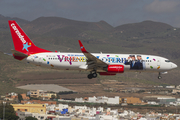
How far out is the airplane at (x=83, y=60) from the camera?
230 ft

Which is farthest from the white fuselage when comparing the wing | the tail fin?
the tail fin

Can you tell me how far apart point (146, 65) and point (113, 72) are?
7200 mm

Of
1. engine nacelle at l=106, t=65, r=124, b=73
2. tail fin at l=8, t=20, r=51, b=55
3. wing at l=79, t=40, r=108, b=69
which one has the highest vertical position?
tail fin at l=8, t=20, r=51, b=55

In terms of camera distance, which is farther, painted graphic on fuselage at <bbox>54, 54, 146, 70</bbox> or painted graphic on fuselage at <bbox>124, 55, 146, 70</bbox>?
painted graphic on fuselage at <bbox>124, 55, 146, 70</bbox>

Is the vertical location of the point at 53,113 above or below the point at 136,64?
below

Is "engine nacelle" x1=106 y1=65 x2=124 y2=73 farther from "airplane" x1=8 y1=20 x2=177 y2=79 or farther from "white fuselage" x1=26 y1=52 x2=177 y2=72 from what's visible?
"white fuselage" x1=26 y1=52 x2=177 y2=72

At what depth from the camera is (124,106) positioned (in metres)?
187

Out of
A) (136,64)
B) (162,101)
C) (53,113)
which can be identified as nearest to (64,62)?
(136,64)

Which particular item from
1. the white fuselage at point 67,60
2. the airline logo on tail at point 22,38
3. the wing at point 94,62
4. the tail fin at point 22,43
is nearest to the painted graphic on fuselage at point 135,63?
the white fuselage at point 67,60

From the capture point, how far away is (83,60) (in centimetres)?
7062

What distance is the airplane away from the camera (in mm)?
70000

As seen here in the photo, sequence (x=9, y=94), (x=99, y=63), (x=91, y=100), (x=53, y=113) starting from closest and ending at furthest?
1. (x=99, y=63)
2. (x=53, y=113)
3. (x=9, y=94)
4. (x=91, y=100)

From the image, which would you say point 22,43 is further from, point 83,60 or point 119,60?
point 119,60

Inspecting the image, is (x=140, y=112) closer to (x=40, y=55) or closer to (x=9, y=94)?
(x=9, y=94)
